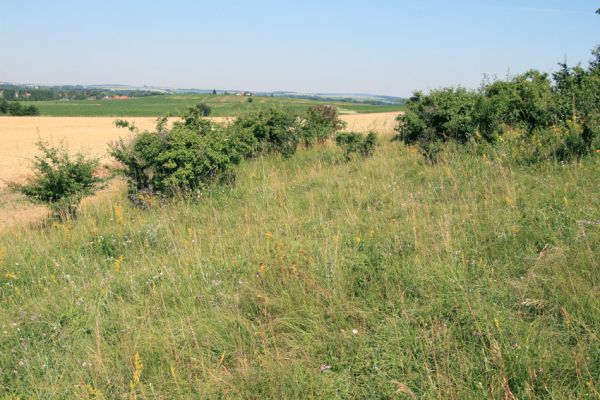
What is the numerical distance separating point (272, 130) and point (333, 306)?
30.9 feet

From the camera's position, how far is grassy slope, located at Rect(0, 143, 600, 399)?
2531 mm

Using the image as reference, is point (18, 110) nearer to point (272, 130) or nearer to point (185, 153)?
point (272, 130)

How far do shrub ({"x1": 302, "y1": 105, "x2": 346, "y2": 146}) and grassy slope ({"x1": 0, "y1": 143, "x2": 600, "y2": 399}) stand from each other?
7.49 m

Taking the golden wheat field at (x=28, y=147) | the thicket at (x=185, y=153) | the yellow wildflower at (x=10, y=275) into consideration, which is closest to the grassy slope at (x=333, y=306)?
the yellow wildflower at (x=10, y=275)

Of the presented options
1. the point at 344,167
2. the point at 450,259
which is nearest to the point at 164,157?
the point at 344,167

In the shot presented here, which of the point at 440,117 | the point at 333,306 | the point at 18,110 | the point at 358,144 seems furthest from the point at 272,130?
the point at 18,110

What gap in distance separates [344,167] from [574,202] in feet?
17.2

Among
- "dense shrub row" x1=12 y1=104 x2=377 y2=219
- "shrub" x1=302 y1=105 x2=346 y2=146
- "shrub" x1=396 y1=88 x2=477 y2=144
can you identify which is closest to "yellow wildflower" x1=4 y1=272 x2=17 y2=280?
"dense shrub row" x1=12 y1=104 x2=377 y2=219

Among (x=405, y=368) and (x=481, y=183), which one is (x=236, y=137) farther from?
(x=405, y=368)

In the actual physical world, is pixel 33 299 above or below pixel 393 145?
below

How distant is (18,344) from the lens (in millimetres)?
3248

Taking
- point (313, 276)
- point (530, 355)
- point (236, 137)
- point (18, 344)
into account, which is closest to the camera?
point (530, 355)

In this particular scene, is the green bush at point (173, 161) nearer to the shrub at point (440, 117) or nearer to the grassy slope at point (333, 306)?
the grassy slope at point (333, 306)

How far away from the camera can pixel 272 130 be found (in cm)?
1220
